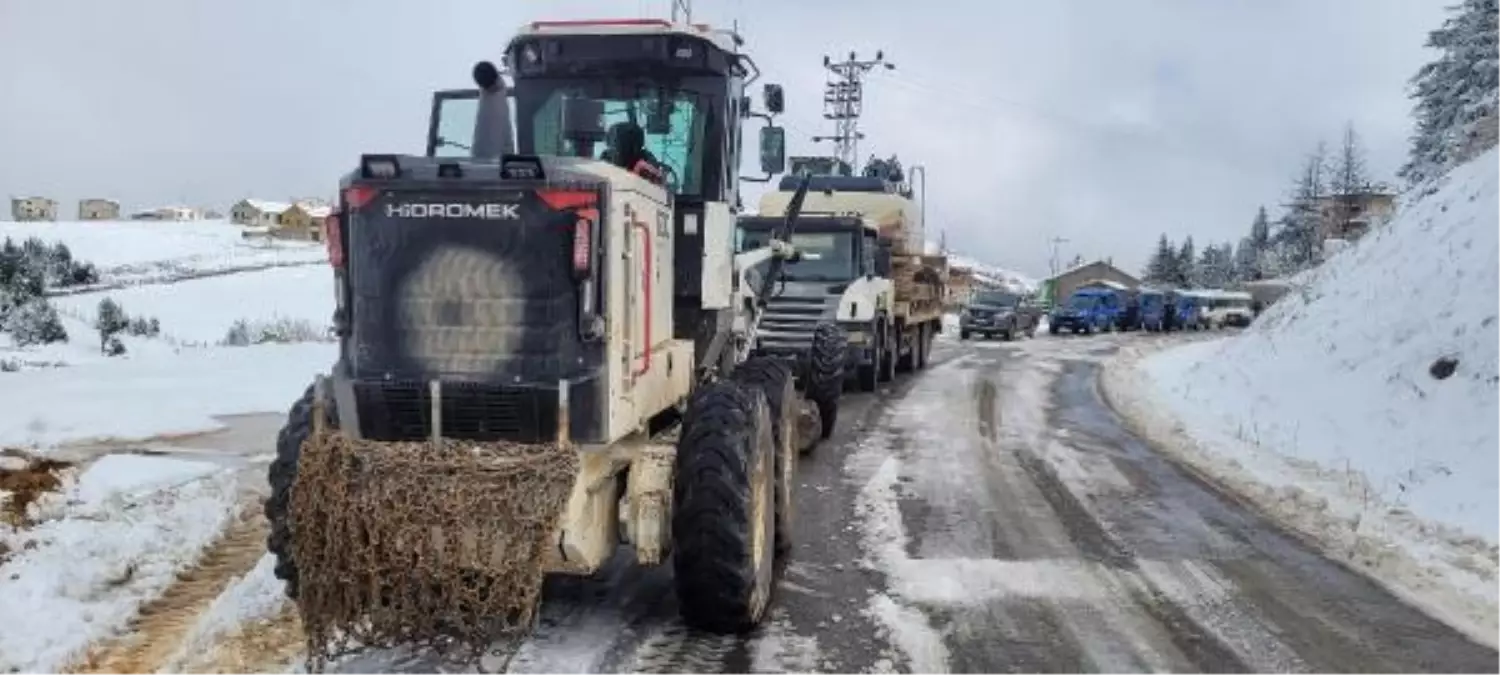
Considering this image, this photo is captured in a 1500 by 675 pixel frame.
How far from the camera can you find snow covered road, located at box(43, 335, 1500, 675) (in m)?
5.63

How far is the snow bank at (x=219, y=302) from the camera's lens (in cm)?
3459

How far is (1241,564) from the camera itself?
7785 millimetres

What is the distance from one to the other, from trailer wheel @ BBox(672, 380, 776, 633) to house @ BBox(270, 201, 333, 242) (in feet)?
304

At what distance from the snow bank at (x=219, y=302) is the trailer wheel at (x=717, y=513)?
26.9m

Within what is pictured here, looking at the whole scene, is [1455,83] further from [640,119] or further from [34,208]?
[34,208]

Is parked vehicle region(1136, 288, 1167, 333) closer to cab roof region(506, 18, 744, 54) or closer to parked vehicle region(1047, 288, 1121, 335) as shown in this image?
parked vehicle region(1047, 288, 1121, 335)

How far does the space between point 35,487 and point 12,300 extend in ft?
71.4

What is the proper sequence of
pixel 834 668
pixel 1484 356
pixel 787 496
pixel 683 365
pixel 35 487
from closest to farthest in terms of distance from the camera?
pixel 834 668 < pixel 683 365 < pixel 787 496 < pixel 35 487 < pixel 1484 356

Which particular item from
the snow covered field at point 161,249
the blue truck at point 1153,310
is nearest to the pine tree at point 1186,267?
the blue truck at point 1153,310

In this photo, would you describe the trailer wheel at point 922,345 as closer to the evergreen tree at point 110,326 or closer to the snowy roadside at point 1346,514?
the snowy roadside at point 1346,514

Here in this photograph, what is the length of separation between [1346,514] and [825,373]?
5272 millimetres

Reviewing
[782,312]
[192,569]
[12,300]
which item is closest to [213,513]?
[192,569]

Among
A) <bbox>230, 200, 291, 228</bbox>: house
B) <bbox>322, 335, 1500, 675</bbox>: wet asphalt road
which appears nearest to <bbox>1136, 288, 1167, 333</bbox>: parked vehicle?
<bbox>322, 335, 1500, 675</bbox>: wet asphalt road

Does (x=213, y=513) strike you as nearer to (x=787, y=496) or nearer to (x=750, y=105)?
(x=787, y=496)
